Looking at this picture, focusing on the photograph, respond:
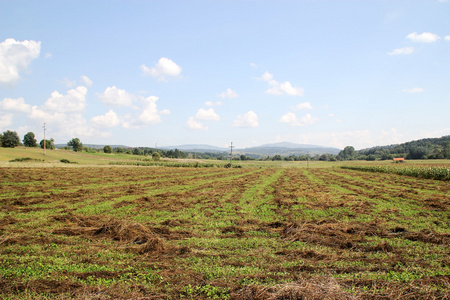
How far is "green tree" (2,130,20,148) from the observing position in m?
110

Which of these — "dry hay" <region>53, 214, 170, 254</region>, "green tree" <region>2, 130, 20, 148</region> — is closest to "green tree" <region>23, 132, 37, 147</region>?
"green tree" <region>2, 130, 20, 148</region>

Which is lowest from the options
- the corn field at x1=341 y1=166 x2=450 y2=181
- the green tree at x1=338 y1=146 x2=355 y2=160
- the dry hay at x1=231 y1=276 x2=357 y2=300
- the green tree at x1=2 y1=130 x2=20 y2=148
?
the corn field at x1=341 y1=166 x2=450 y2=181

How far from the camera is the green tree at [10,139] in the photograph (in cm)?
10962

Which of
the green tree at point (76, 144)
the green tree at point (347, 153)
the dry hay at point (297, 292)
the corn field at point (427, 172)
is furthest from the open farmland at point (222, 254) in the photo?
the green tree at point (347, 153)

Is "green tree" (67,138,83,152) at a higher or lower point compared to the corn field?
higher

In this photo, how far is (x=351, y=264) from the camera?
6258mm

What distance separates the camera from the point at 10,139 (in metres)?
111

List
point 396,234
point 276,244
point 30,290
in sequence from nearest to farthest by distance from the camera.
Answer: point 30,290
point 276,244
point 396,234

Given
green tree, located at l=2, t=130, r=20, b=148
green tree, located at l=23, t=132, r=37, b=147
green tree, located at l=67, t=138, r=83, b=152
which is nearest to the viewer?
green tree, located at l=2, t=130, r=20, b=148

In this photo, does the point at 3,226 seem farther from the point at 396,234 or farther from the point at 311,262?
the point at 396,234

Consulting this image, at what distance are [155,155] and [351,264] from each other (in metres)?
109

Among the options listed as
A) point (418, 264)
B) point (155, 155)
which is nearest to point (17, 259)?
point (418, 264)

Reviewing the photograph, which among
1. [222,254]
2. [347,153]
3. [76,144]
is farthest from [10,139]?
[347,153]

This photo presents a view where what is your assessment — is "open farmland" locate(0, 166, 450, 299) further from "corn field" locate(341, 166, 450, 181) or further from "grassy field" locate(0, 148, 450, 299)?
"corn field" locate(341, 166, 450, 181)
